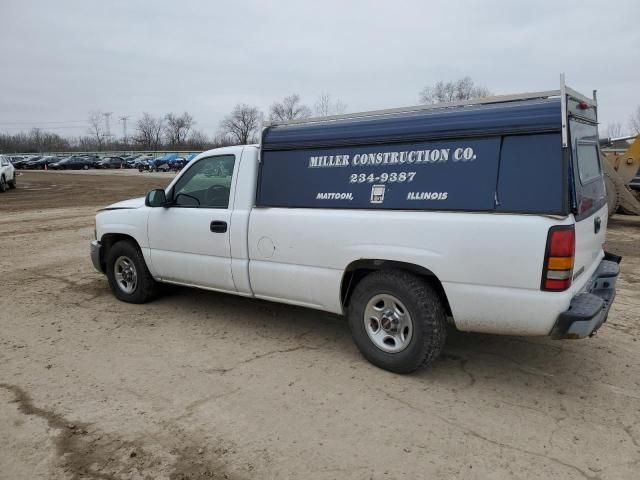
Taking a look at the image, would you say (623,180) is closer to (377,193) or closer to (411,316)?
(377,193)

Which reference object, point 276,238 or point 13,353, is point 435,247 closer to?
point 276,238

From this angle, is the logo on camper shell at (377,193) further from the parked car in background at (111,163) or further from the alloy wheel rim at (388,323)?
the parked car in background at (111,163)

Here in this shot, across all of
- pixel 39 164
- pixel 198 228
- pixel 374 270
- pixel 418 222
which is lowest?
pixel 374 270

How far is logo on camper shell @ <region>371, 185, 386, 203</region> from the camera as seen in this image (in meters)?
4.07

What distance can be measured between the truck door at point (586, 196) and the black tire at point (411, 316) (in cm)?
103

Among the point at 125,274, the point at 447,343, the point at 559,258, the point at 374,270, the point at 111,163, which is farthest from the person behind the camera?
the point at 111,163

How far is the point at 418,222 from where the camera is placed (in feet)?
12.5

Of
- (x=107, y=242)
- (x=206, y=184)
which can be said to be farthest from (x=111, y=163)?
(x=206, y=184)

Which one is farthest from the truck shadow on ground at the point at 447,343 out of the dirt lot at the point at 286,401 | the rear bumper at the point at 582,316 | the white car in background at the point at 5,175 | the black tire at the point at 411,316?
the white car in background at the point at 5,175

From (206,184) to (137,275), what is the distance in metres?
1.51

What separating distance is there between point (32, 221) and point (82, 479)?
42.5 ft

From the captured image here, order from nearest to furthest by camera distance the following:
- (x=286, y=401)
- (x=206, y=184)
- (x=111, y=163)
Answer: (x=286, y=401) < (x=206, y=184) < (x=111, y=163)

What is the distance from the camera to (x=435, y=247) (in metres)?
3.75

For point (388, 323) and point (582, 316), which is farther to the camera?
point (388, 323)
